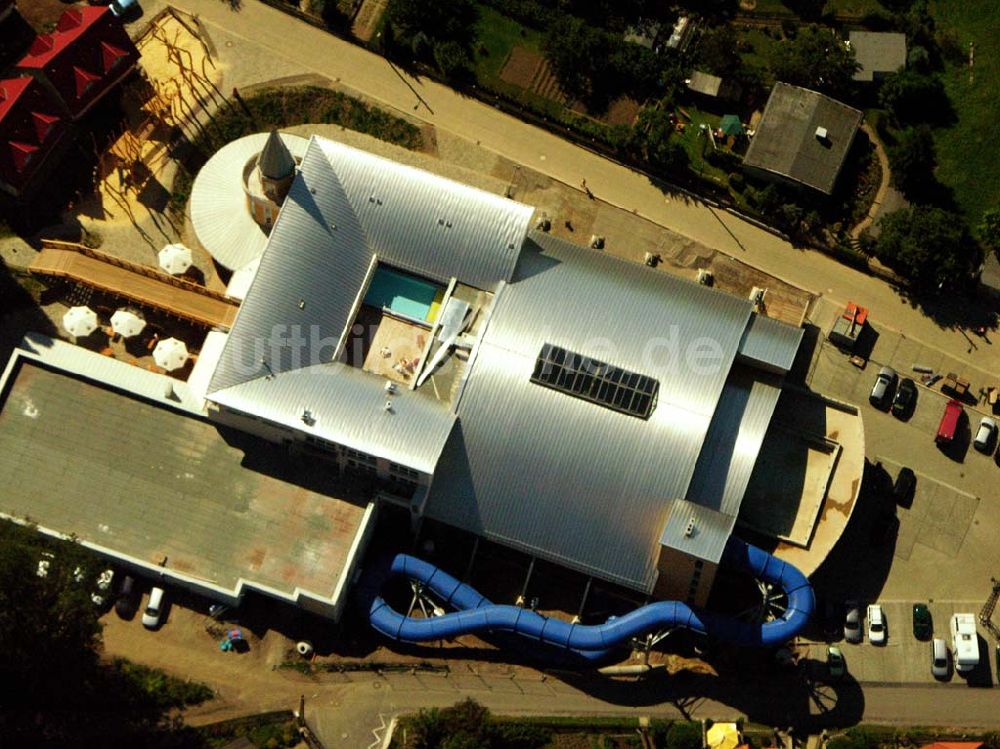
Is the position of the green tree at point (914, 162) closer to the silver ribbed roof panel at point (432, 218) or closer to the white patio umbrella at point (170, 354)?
the silver ribbed roof panel at point (432, 218)

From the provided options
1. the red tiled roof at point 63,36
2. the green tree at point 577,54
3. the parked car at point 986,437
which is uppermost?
the green tree at point 577,54

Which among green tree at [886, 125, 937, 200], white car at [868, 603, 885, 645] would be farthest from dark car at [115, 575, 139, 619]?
green tree at [886, 125, 937, 200]

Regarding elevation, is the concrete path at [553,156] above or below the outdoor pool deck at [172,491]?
above

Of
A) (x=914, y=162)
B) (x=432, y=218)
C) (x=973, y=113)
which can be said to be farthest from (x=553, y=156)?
(x=973, y=113)

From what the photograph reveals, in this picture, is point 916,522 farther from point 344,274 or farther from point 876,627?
point 344,274

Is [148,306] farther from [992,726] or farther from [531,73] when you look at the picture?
[992,726]

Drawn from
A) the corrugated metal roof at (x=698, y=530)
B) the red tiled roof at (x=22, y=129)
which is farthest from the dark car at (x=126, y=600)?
the corrugated metal roof at (x=698, y=530)
